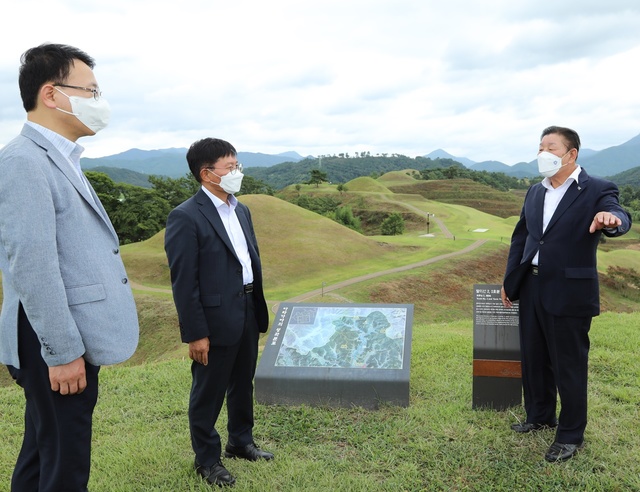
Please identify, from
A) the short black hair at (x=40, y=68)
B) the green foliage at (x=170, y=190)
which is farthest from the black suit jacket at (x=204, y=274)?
the green foliage at (x=170, y=190)

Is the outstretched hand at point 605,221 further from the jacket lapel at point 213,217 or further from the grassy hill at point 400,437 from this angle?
the jacket lapel at point 213,217

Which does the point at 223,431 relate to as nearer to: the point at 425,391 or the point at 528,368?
the point at 425,391

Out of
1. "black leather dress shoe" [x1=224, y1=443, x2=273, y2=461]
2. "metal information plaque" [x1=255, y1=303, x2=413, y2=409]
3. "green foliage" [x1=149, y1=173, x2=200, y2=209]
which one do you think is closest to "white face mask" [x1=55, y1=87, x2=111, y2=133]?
"black leather dress shoe" [x1=224, y1=443, x2=273, y2=461]

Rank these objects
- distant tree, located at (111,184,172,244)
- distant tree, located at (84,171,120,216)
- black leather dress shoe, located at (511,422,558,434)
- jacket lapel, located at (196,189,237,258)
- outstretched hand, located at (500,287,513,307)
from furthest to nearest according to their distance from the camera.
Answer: distant tree, located at (84,171,120,216) → distant tree, located at (111,184,172,244) → outstretched hand, located at (500,287,513,307) → black leather dress shoe, located at (511,422,558,434) → jacket lapel, located at (196,189,237,258)

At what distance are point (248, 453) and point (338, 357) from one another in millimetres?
1444

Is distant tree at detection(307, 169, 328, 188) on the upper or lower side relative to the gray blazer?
upper

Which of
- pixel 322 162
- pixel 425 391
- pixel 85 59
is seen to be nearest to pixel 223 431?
pixel 425 391

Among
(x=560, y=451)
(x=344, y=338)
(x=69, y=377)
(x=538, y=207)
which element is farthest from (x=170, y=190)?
(x=69, y=377)

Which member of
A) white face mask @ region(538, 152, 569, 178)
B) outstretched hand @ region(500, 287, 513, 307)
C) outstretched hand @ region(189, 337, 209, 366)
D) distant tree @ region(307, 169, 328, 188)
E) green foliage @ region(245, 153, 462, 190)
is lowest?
outstretched hand @ region(189, 337, 209, 366)

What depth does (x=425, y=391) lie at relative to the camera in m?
5.03

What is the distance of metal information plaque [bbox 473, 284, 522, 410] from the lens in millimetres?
4461

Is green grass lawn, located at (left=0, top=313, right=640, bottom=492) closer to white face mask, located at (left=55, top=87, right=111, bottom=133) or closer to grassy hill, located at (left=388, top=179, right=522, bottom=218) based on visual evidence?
white face mask, located at (left=55, top=87, right=111, bottom=133)

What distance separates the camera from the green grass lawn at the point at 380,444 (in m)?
3.40

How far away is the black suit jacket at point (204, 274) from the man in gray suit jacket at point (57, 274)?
0.80m
